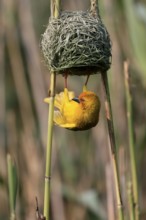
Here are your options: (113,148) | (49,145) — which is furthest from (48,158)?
(113,148)

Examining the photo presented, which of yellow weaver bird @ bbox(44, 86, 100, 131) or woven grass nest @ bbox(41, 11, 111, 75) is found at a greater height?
woven grass nest @ bbox(41, 11, 111, 75)

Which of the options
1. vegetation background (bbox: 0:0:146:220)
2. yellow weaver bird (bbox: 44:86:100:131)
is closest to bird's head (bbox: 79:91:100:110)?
yellow weaver bird (bbox: 44:86:100:131)

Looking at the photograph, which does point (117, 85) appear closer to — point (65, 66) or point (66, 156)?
point (66, 156)

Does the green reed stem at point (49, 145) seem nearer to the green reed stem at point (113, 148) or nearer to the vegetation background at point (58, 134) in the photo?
the green reed stem at point (113, 148)

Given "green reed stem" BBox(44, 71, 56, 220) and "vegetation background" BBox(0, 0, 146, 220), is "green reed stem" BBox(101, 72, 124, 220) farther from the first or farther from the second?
"vegetation background" BBox(0, 0, 146, 220)

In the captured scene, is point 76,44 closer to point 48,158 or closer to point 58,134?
point 48,158

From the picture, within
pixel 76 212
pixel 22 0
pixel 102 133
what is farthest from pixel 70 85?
pixel 76 212

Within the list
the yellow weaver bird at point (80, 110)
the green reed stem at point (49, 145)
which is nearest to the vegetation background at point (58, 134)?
the yellow weaver bird at point (80, 110)

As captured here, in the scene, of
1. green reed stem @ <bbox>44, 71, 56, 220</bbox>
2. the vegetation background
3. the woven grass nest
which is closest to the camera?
green reed stem @ <bbox>44, 71, 56, 220</bbox>
